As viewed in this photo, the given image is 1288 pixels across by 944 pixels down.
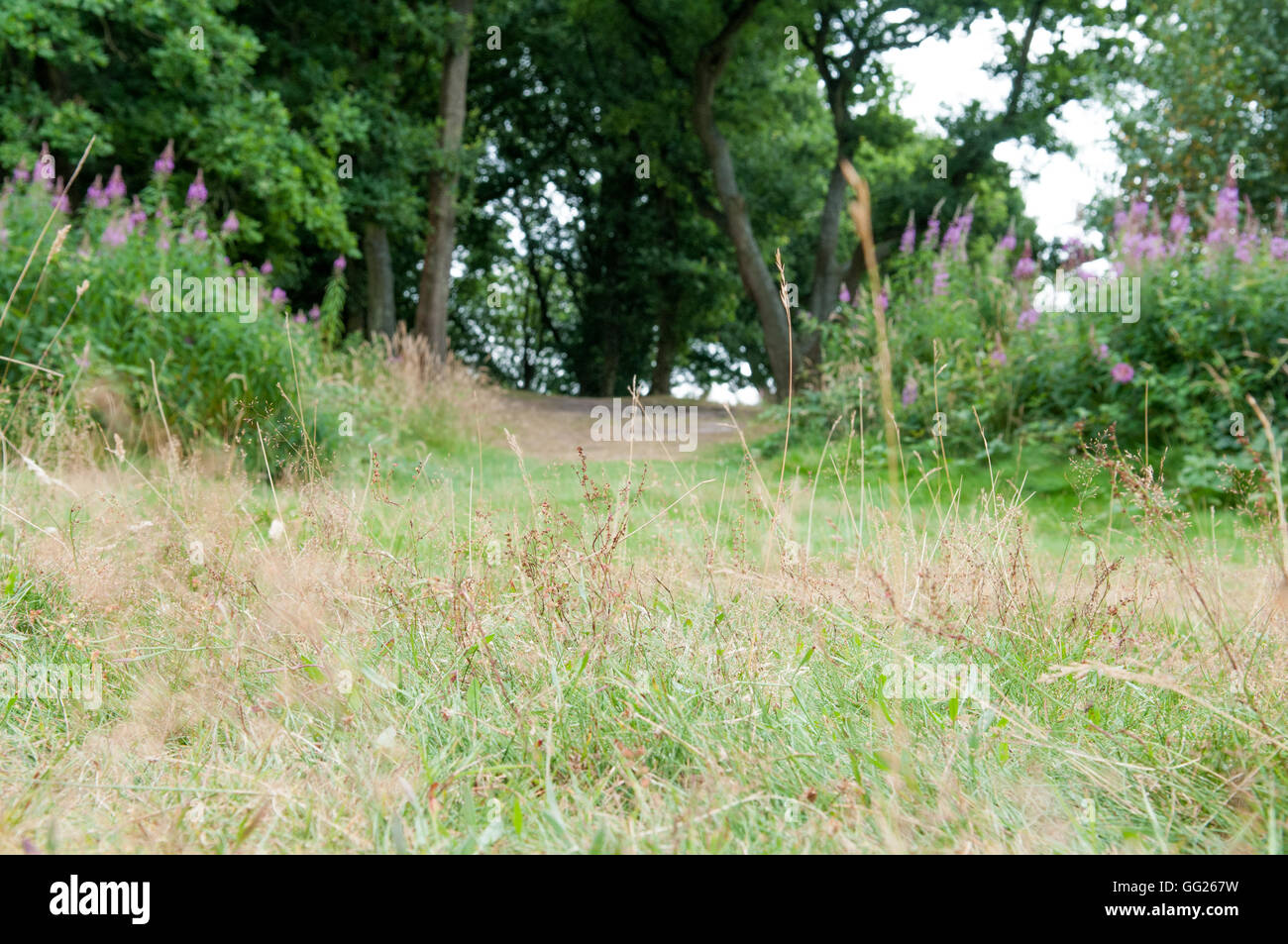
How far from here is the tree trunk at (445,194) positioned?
1382 cm

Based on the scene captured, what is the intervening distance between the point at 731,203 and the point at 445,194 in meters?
4.29

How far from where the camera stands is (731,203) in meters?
13.8

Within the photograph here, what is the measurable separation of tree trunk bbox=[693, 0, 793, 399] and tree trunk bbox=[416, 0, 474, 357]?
3.51 meters

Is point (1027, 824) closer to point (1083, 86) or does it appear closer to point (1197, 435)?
point (1197, 435)

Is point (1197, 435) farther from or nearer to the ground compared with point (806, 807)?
farther from the ground

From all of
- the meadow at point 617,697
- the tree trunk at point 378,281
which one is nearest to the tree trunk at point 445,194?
the tree trunk at point 378,281

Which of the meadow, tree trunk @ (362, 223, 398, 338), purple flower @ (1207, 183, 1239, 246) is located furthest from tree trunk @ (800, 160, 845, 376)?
the meadow

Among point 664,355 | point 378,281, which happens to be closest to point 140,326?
point 378,281

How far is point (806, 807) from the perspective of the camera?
165 centimetres
